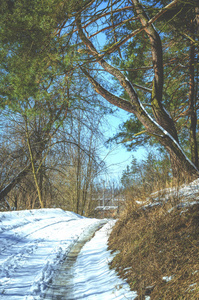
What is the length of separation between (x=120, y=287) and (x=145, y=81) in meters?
7.46

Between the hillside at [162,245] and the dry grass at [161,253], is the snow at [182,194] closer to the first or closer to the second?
the hillside at [162,245]

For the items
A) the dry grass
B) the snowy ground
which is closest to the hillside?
the dry grass

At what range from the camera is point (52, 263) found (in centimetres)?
422

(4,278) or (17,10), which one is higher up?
(17,10)

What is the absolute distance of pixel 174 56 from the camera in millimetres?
8688

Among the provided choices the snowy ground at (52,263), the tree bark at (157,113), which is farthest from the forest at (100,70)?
the snowy ground at (52,263)

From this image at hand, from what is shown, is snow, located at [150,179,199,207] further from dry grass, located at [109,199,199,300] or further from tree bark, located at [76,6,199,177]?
tree bark, located at [76,6,199,177]

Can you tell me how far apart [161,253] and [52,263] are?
1.99 meters

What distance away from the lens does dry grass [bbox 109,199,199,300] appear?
2.62 m

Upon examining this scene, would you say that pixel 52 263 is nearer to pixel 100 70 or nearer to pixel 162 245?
pixel 162 245

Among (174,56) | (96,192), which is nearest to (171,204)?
(174,56)

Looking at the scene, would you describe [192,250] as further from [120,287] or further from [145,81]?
[145,81]

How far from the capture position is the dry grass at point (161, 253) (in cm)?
262

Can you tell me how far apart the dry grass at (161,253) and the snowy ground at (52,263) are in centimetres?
24
